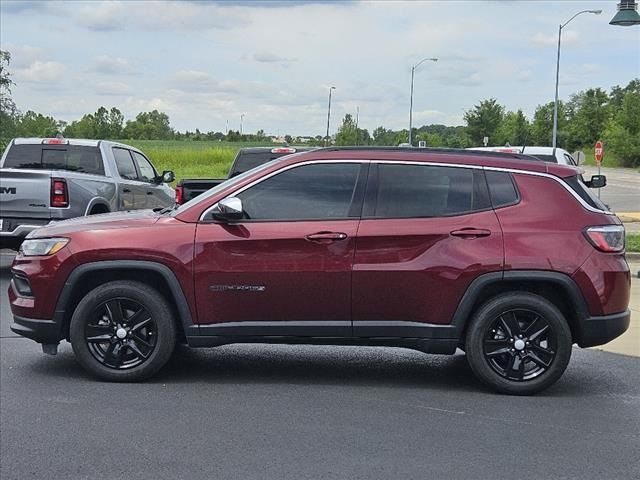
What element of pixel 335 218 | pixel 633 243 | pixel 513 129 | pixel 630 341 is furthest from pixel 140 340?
pixel 513 129

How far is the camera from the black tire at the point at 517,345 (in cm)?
569

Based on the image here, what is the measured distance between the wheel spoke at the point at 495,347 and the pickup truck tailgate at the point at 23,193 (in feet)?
23.7

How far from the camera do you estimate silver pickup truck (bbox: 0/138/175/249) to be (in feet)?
35.6

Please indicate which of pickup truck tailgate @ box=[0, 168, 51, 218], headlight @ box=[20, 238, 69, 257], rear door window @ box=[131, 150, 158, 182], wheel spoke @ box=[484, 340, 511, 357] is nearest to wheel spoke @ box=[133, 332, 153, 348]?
headlight @ box=[20, 238, 69, 257]

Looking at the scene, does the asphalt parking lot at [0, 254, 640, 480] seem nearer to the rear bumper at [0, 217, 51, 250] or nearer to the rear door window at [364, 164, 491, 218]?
the rear door window at [364, 164, 491, 218]

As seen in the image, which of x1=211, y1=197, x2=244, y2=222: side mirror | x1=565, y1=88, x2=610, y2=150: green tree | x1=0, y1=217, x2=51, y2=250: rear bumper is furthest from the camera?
x1=565, y1=88, x2=610, y2=150: green tree

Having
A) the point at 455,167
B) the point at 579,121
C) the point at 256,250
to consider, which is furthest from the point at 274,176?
the point at 579,121

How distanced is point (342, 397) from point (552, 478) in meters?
1.82

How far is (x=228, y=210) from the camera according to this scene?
564 centimetres

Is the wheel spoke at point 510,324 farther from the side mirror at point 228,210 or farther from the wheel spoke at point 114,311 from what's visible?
the wheel spoke at point 114,311

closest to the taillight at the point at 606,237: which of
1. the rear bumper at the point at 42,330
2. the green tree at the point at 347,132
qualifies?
the rear bumper at the point at 42,330

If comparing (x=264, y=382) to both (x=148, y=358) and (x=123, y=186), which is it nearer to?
(x=148, y=358)

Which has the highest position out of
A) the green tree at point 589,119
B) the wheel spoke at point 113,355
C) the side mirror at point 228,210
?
the green tree at point 589,119

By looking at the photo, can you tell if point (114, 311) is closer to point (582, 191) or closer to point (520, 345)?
point (520, 345)
